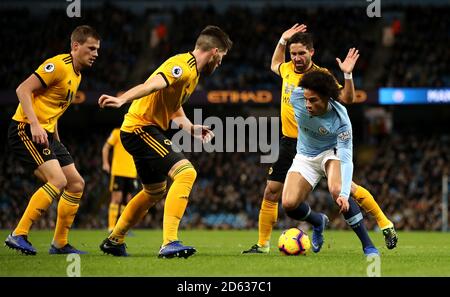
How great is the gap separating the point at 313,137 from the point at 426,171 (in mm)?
17653

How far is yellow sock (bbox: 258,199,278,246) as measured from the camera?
9.74 meters

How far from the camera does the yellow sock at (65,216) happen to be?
894 centimetres

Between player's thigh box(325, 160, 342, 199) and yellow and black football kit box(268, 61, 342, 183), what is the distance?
43.3 inches

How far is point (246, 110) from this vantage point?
2989 cm

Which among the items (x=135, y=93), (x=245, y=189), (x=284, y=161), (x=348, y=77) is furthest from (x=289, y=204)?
(x=245, y=189)

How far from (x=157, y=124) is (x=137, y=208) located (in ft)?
3.00

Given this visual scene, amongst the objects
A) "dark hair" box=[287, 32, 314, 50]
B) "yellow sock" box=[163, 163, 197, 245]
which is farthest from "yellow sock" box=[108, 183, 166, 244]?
"dark hair" box=[287, 32, 314, 50]

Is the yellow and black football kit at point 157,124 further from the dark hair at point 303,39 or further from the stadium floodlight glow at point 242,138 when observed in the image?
the stadium floodlight glow at point 242,138

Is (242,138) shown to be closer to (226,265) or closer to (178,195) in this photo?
(178,195)

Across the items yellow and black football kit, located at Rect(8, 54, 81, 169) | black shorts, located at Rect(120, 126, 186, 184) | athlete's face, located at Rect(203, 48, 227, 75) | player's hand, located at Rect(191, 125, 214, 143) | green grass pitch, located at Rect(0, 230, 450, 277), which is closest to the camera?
green grass pitch, located at Rect(0, 230, 450, 277)

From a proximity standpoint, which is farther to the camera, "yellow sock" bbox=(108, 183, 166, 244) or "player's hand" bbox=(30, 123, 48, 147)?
"yellow sock" bbox=(108, 183, 166, 244)

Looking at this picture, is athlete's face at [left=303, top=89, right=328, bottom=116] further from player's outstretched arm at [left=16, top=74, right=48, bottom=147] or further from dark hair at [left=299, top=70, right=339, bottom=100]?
player's outstretched arm at [left=16, top=74, right=48, bottom=147]
